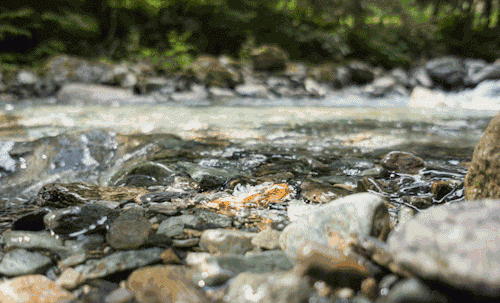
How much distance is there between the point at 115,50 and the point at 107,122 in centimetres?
814

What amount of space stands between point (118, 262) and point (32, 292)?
0.27 metres

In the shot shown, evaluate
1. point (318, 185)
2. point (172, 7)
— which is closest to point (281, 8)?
point (172, 7)

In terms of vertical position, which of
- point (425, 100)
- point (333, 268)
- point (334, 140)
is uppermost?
point (333, 268)

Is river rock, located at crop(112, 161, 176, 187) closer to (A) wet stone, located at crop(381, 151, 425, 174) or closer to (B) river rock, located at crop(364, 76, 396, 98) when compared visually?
(A) wet stone, located at crop(381, 151, 425, 174)

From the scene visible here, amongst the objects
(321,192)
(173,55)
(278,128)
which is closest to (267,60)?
(173,55)

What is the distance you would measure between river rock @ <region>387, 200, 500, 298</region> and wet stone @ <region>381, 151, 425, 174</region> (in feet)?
4.63

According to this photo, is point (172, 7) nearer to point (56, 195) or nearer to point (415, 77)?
point (415, 77)

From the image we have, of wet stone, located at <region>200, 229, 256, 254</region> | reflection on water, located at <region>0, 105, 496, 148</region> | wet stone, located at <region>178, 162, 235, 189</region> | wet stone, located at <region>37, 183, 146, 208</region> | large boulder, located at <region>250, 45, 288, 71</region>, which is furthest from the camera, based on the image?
large boulder, located at <region>250, 45, 288, 71</region>

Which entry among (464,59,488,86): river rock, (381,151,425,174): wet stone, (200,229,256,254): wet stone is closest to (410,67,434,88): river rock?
(464,59,488,86): river rock

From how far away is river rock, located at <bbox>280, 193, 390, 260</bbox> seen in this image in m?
1.19

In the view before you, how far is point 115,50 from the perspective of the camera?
11.5 m

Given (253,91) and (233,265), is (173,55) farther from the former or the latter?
(233,265)

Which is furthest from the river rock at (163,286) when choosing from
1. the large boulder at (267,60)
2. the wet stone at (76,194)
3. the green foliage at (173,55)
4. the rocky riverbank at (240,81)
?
the large boulder at (267,60)

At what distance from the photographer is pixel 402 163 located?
237cm
